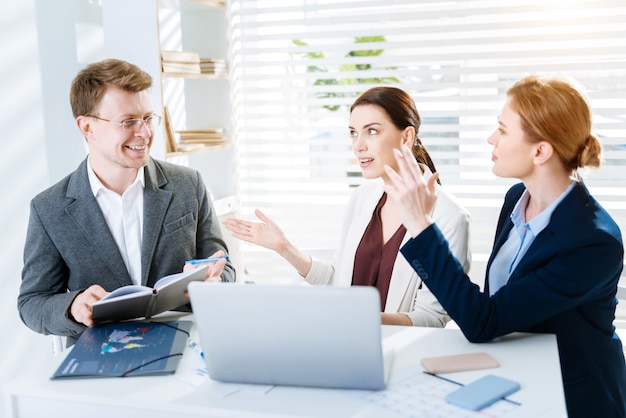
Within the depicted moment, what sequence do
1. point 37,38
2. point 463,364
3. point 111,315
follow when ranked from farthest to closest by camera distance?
1. point 37,38
2. point 111,315
3. point 463,364

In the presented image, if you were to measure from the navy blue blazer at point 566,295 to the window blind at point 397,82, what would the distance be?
1.76 metres

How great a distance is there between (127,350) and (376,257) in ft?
3.22

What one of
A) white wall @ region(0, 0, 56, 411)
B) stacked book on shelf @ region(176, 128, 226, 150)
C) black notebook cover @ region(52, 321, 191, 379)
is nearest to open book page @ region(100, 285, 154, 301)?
black notebook cover @ region(52, 321, 191, 379)

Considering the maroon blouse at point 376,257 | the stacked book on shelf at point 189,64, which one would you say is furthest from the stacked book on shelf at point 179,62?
the maroon blouse at point 376,257

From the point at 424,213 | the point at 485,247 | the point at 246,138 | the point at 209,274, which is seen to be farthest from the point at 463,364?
the point at 246,138

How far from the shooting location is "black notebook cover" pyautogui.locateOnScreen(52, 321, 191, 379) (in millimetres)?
1592

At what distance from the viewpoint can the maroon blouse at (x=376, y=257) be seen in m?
2.37

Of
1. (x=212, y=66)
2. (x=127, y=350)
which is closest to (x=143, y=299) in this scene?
(x=127, y=350)

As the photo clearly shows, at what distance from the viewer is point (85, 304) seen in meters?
1.92

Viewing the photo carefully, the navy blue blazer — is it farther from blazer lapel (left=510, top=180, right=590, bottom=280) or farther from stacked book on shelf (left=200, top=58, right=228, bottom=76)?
stacked book on shelf (left=200, top=58, right=228, bottom=76)

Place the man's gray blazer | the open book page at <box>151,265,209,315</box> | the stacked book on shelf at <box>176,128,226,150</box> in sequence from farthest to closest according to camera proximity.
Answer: the stacked book on shelf at <box>176,128,226,150</box>
the man's gray blazer
the open book page at <box>151,265,209,315</box>

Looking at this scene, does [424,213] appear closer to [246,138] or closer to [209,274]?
[209,274]

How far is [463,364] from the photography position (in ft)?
5.11

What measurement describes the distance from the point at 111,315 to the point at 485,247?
2.26 metres
